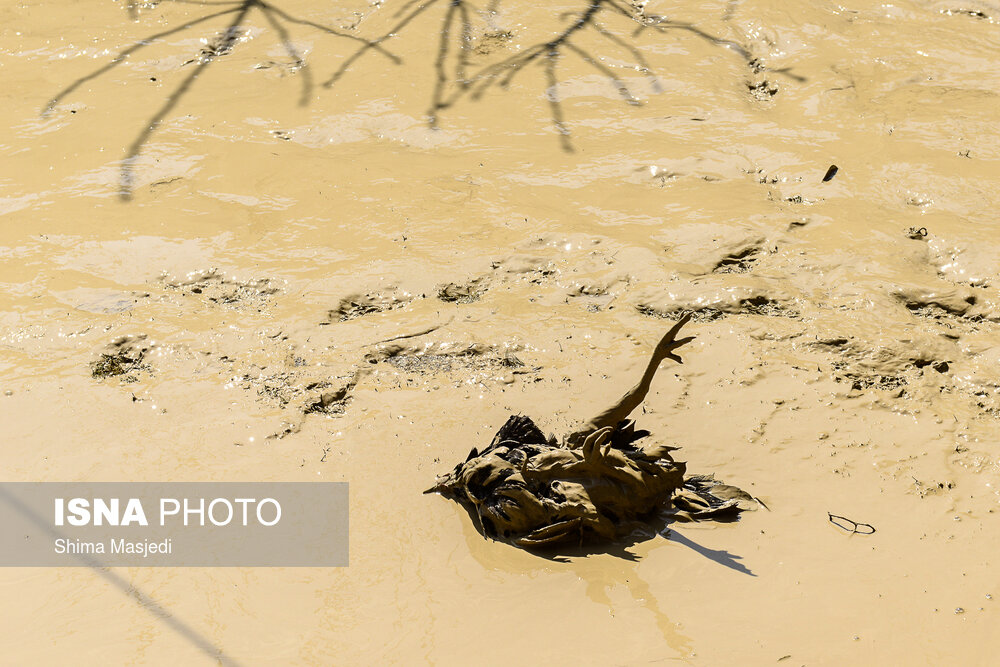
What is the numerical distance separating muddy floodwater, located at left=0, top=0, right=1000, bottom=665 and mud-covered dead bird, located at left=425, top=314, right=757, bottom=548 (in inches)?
4.0

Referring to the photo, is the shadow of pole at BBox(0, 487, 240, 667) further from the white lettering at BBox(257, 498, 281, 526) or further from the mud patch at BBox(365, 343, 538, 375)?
the mud patch at BBox(365, 343, 538, 375)

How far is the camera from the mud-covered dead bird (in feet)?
11.6

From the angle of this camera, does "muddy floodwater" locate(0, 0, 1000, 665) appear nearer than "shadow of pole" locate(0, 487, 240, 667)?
No

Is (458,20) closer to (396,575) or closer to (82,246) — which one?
(82,246)

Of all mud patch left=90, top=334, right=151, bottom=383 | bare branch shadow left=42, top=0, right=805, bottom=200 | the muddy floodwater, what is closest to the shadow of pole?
the muddy floodwater

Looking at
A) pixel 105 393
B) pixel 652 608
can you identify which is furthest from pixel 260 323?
pixel 652 608

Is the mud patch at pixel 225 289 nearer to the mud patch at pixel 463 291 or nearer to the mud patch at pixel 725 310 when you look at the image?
the mud patch at pixel 463 291

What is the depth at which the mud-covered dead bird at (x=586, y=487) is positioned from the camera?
3531 mm

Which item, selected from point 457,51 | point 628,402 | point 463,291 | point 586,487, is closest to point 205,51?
point 457,51

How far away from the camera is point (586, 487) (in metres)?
3.58

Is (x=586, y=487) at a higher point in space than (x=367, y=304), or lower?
higher

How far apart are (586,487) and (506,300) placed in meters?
1.62

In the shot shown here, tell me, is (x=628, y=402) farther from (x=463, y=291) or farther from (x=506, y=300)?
(x=463, y=291)

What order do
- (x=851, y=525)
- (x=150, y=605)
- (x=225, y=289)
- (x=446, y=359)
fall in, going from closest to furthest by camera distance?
(x=150, y=605) → (x=851, y=525) → (x=446, y=359) → (x=225, y=289)
